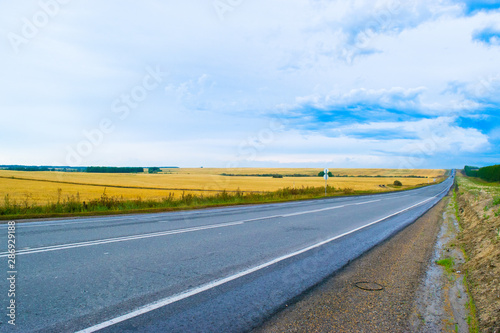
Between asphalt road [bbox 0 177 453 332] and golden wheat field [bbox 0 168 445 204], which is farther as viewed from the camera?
golden wheat field [bbox 0 168 445 204]

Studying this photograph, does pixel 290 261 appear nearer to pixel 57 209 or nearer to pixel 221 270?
pixel 221 270

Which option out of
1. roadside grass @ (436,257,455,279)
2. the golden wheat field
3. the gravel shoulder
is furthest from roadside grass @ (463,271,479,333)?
the golden wheat field

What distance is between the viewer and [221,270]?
5570 mm

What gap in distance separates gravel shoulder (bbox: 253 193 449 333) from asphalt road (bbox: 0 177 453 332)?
0.24m

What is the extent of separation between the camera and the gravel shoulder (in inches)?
148

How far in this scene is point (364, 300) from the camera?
4.51 meters

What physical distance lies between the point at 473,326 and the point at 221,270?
358 centimetres

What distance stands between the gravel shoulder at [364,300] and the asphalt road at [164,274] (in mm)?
238

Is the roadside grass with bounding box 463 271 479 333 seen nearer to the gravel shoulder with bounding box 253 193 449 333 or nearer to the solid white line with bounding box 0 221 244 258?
the gravel shoulder with bounding box 253 193 449 333

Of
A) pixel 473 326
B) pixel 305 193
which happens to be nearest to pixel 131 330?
pixel 473 326

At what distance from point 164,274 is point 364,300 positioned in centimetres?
307

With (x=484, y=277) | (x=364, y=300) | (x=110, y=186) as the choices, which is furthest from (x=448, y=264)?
(x=110, y=186)

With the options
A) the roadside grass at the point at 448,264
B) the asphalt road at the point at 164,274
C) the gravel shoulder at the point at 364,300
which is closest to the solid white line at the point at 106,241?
the asphalt road at the point at 164,274

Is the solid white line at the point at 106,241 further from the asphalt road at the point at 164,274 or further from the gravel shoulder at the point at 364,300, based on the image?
the gravel shoulder at the point at 364,300
